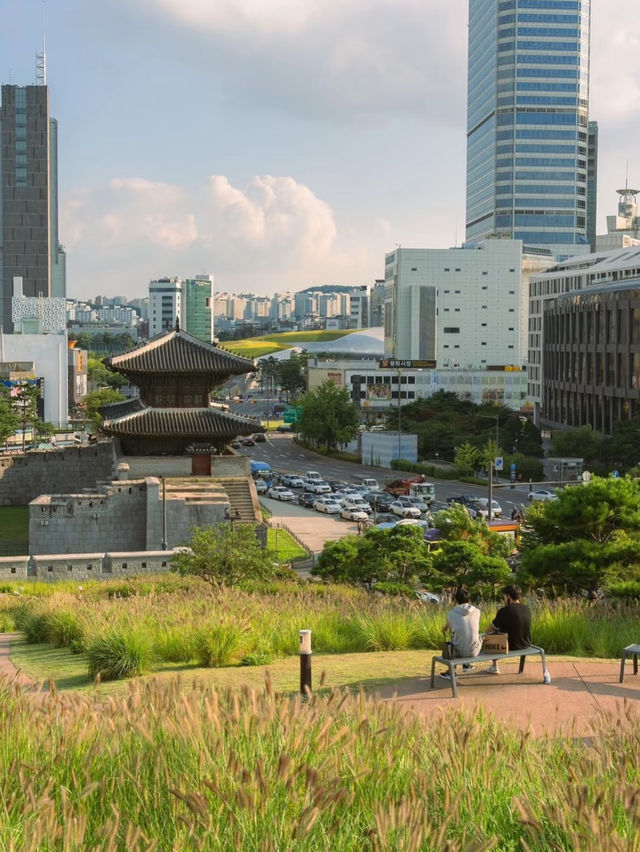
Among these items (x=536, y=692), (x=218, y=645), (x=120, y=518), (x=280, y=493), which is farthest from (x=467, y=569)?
(x=280, y=493)

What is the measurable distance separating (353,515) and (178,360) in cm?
1962

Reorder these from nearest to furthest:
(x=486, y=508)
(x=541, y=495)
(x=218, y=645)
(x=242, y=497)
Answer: (x=218, y=645), (x=242, y=497), (x=486, y=508), (x=541, y=495)

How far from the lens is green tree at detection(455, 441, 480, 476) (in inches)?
3332

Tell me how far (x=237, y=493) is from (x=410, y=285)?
384 ft

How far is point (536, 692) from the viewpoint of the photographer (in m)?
12.5

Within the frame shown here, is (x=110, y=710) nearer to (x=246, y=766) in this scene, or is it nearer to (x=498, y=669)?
(x=246, y=766)

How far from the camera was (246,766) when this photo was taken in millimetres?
7168

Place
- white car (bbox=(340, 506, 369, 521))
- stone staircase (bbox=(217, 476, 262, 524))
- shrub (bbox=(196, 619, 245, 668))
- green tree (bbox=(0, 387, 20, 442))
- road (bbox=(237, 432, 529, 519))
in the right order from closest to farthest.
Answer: shrub (bbox=(196, 619, 245, 668)) → stone staircase (bbox=(217, 476, 262, 524)) → white car (bbox=(340, 506, 369, 521)) → road (bbox=(237, 432, 529, 519)) → green tree (bbox=(0, 387, 20, 442))

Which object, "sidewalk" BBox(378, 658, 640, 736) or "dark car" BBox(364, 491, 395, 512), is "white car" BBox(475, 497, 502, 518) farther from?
"sidewalk" BBox(378, 658, 640, 736)

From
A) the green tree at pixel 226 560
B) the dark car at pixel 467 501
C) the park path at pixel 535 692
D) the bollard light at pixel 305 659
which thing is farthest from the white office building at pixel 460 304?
the bollard light at pixel 305 659

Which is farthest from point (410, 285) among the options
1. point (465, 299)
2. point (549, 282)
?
point (549, 282)

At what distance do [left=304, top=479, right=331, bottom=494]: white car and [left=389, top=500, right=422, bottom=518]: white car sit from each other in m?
9.88

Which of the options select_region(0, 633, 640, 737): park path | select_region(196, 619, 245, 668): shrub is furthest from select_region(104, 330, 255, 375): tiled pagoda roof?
select_region(0, 633, 640, 737): park path

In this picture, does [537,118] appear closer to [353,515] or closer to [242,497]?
[353,515]
